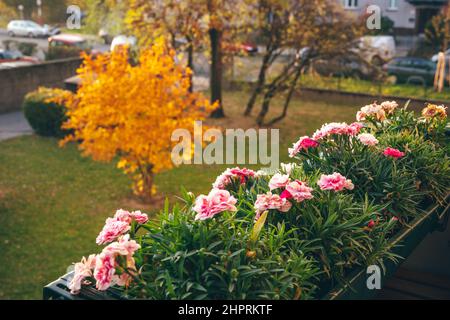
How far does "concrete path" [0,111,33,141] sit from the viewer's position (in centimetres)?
1296

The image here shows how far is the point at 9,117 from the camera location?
48.6 feet

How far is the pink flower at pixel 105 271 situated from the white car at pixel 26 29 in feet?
99.3

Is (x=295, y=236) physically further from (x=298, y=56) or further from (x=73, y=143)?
(x=298, y=56)

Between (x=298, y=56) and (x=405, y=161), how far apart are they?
9.81 metres

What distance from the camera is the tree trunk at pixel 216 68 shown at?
1446 cm

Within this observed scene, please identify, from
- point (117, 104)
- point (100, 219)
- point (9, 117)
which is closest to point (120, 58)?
point (117, 104)

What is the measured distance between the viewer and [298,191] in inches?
118

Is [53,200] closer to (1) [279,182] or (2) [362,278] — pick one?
(1) [279,182]

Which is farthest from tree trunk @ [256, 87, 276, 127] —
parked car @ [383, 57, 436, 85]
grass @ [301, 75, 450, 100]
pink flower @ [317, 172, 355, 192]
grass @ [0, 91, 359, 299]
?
pink flower @ [317, 172, 355, 192]

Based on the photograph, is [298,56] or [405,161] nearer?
[405,161]

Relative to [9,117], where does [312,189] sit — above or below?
above

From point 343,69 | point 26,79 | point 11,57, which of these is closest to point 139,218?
point 26,79

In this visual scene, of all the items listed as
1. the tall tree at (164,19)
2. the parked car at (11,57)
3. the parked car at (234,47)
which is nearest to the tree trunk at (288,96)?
the parked car at (234,47)

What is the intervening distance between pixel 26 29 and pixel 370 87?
1961 cm
